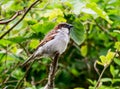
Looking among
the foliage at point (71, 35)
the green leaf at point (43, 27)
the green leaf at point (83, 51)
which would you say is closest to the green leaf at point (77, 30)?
Answer: the foliage at point (71, 35)

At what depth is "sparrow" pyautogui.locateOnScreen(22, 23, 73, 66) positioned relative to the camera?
2391 millimetres

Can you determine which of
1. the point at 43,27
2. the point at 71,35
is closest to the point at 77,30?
the point at 71,35

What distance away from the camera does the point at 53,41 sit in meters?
2.48

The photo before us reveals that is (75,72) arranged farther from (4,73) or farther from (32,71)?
(4,73)

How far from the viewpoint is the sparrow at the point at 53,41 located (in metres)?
2.39

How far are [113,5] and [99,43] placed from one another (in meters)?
1.73

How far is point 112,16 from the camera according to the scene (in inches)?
103

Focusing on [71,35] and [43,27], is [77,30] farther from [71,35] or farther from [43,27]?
[43,27]

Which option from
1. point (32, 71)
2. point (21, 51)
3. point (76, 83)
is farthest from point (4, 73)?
point (76, 83)

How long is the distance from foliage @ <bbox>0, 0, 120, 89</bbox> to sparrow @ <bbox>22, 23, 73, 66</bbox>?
34 mm

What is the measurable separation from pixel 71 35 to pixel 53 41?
125 mm

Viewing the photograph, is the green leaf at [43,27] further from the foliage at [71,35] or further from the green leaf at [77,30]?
the green leaf at [77,30]

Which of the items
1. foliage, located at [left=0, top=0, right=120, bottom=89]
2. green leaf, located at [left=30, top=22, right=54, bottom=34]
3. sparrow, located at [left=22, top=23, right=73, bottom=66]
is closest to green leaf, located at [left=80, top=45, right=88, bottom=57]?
foliage, located at [left=0, top=0, right=120, bottom=89]

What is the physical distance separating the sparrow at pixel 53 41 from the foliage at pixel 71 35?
0.03 m
